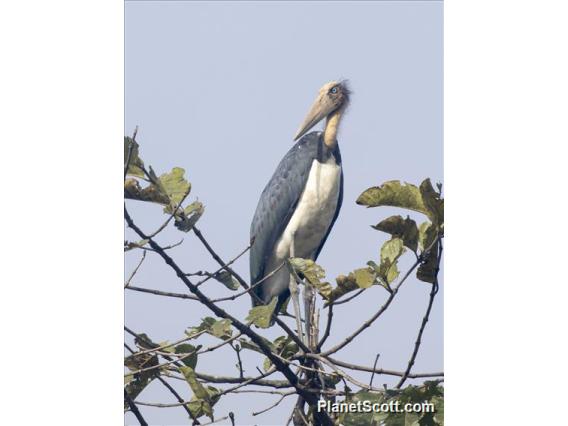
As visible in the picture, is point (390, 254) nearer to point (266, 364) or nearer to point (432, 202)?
point (432, 202)

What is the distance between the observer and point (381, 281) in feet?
13.4

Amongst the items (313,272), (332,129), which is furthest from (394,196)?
(332,129)

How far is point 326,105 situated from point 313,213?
816 millimetres

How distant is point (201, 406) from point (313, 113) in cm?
315

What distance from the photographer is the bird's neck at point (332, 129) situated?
6.88 m

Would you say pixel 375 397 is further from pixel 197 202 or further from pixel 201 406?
→ pixel 197 202

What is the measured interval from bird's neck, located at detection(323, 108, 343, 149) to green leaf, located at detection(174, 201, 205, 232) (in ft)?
8.89

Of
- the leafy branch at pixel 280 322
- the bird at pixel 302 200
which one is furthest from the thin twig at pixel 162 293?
the bird at pixel 302 200

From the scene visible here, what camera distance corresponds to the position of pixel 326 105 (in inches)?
275

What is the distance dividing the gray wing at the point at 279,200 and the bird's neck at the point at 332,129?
0.06m

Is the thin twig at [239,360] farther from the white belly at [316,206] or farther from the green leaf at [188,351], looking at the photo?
the white belly at [316,206]

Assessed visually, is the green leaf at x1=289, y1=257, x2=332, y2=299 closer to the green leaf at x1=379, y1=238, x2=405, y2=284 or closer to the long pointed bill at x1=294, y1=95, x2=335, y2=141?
the green leaf at x1=379, y1=238, x2=405, y2=284

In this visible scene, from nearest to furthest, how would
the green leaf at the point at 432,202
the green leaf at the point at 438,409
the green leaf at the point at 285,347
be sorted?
the green leaf at the point at 432,202, the green leaf at the point at 438,409, the green leaf at the point at 285,347

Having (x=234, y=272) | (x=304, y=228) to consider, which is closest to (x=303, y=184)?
(x=304, y=228)
